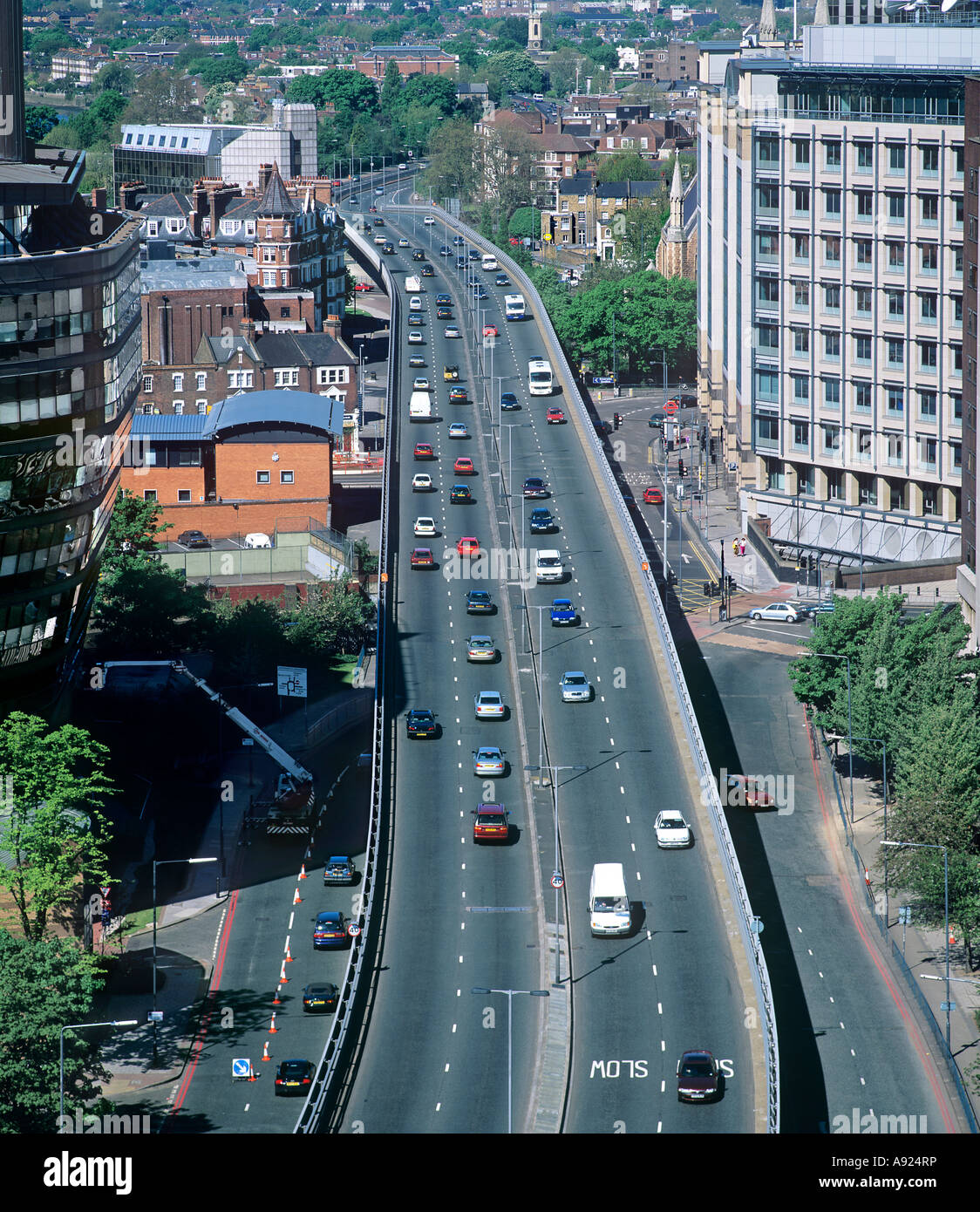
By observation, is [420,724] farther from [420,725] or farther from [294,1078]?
[294,1078]

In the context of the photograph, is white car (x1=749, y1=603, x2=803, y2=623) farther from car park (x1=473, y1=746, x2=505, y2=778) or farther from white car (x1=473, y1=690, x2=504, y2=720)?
car park (x1=473, y1=746, x2=505, y2=778)

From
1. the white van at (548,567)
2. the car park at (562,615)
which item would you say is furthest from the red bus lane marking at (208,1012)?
the white van at (548,567)

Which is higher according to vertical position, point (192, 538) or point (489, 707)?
point (489, 707)

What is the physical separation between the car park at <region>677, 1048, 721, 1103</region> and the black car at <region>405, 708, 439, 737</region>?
3560 centimetres

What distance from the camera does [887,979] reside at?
83625mm

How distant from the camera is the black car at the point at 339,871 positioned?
306 ft

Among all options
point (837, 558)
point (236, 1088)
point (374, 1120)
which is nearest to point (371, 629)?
point (837, 558)

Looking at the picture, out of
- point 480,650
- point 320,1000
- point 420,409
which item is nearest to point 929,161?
point 480,650

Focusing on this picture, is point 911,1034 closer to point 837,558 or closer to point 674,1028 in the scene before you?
point 674,1028

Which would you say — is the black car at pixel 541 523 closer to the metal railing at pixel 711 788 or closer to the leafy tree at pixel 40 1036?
the metal railing at pixel 711 788

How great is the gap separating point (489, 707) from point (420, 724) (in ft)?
13.3

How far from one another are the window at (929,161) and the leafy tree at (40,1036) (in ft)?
283

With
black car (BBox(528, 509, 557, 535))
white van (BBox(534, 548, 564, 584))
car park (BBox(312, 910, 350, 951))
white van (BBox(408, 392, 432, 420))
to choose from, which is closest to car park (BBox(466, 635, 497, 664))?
white van (BBox(534, 548, 564, 584))

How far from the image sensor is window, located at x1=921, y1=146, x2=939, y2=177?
13196cm
